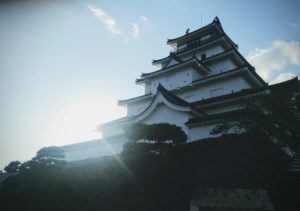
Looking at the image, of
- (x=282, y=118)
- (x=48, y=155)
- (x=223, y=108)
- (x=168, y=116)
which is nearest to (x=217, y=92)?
(x=223, y=108)

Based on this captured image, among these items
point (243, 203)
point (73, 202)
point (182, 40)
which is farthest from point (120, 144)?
point (182, 40)

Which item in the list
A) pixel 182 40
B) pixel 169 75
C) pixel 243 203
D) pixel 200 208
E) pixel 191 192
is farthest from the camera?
pixel 182 40

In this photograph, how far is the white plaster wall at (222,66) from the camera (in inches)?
987

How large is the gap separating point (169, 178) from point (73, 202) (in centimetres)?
441

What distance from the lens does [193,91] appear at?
81.7 feet

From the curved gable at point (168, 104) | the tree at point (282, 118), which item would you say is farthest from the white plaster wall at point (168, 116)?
the tree at point (282, 118)

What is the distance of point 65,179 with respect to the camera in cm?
1094

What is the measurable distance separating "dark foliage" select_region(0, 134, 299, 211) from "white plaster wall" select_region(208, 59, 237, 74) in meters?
16.8

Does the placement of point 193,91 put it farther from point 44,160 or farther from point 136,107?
point 44,160

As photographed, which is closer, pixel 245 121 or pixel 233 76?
pixel 245 121

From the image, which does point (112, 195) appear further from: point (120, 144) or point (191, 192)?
point (120, 144)

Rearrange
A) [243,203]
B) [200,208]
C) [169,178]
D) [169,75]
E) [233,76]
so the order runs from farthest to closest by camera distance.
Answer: [169,75] → [233,76] → [169,178] → [200,208] → [243,203]

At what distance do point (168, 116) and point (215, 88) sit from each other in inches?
309

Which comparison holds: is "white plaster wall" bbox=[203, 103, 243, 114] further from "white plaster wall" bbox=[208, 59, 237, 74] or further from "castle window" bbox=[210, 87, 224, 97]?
"white plaster wall" bbox=[208, 59, 237, 74]
